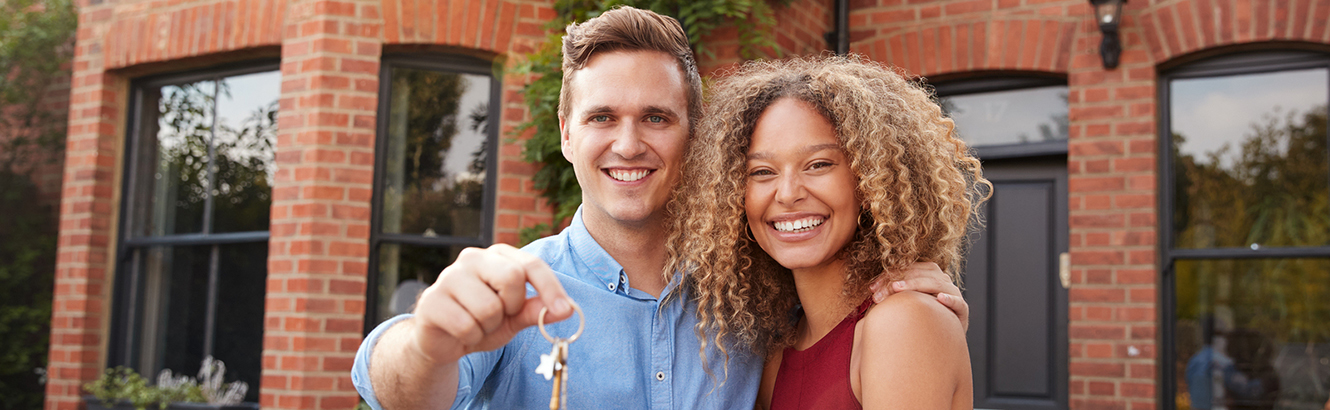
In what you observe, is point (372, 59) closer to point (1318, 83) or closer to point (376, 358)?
point (376, 358)

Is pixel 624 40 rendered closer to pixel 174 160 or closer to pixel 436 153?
pixel 436 153

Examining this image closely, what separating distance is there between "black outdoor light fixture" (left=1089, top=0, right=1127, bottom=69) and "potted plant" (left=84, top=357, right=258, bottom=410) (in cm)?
454

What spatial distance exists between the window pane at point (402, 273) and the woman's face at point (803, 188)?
3.26 m

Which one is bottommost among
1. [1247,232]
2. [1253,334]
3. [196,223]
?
[1253,334]

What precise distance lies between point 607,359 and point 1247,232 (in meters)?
3.85

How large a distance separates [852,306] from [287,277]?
3.46 m

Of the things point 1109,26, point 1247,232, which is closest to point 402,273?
point 1109,26

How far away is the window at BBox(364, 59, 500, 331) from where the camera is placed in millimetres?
4895

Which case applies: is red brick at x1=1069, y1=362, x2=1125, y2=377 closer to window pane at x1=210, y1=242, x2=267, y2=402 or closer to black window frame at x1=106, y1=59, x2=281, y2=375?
window pane at x1=210, y1=242, x2=267, y2=402

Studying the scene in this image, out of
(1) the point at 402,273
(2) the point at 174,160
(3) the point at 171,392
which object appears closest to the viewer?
(1) the point at 402,273

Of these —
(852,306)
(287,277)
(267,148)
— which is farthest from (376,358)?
(267,148)

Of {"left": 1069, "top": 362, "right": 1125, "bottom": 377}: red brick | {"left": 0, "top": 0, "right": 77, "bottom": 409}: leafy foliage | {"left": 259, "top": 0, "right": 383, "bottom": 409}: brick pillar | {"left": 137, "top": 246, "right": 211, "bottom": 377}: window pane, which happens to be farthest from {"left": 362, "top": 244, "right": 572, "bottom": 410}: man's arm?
{"left": 0, "top": 0, "right": 77, "bottom": 409}: leafy foliage

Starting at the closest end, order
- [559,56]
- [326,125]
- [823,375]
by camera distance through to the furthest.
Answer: [823,375] → [559,56] → [326,125]

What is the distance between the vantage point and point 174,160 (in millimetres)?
5656
